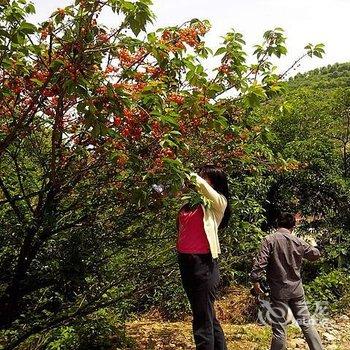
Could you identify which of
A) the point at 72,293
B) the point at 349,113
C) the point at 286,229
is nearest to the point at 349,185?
the point at 349,113

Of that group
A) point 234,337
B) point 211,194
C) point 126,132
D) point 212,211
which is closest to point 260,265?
point 212,211

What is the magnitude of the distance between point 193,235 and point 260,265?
1.55 metres

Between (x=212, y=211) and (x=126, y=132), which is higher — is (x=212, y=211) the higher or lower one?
the lower one

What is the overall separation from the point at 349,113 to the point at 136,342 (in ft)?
32.3

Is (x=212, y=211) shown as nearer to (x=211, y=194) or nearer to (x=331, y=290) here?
(x=211, y=194)

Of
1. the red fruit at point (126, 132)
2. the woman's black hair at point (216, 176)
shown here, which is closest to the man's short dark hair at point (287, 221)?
the woman's black hair at point (216, 176)

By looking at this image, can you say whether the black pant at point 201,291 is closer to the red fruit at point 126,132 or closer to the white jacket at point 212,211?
the white jacket at point 212,211

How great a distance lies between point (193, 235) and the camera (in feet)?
11.3

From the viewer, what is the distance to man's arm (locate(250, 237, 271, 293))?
15.5ft

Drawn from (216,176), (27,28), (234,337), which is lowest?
(234,337)

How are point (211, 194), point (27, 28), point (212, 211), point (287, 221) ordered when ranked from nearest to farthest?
point (27, 28), point (211, 194), point (212, 211), point (287, 221)

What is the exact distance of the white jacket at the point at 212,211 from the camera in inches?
130

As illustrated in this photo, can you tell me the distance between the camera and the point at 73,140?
3.71 m

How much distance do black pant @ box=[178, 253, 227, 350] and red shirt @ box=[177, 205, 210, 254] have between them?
45mm
